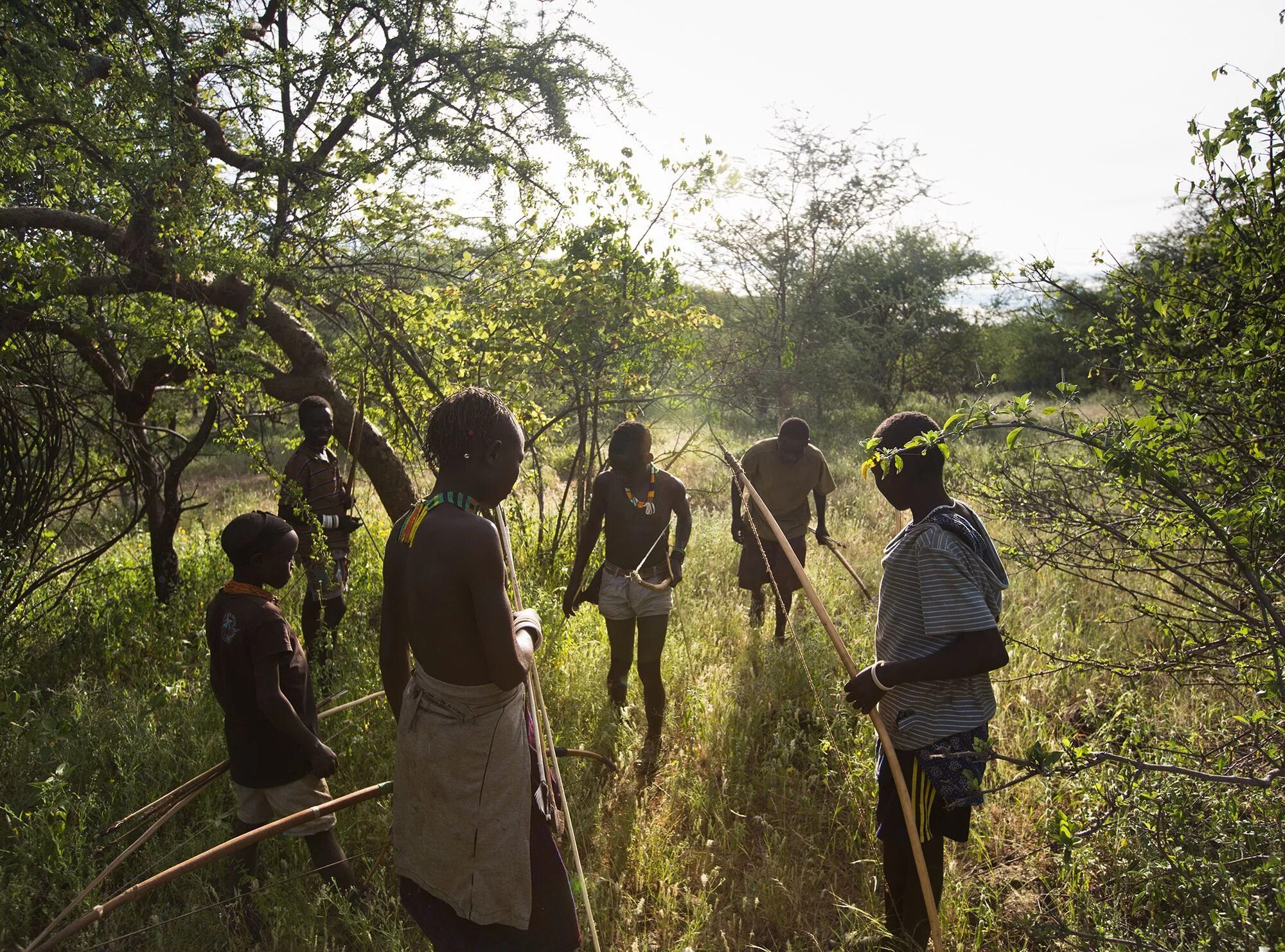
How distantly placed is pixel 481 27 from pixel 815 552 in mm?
5866

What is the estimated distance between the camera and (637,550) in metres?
4.30

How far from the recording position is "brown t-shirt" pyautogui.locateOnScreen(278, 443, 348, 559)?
5086 mm

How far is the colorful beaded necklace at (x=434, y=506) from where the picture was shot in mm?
2111

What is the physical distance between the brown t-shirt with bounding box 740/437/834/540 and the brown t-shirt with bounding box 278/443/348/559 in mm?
2966

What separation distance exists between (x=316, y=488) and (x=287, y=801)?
2573 millimetres

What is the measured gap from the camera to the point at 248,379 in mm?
5469

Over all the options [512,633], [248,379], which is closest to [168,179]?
[248,379]

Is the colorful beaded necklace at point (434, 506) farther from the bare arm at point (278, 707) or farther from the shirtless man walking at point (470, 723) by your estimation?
the bare arm at point (278, 707)

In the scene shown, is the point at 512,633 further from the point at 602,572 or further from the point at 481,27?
the point at 481,27

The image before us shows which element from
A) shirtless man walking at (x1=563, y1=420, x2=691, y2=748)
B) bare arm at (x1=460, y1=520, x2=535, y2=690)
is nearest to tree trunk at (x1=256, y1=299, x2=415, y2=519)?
shirtless man walking at (x1=563, y1=420, x2=691, y2=748)

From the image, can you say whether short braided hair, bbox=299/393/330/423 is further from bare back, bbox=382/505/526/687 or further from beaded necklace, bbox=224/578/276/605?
bare back, bbox=382/505/526/687

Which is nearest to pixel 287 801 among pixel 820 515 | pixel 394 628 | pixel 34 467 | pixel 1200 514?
pixel 394 628

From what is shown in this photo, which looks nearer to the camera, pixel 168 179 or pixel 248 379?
pixel 168 179

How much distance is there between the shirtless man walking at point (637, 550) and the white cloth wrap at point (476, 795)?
80.0 inches
